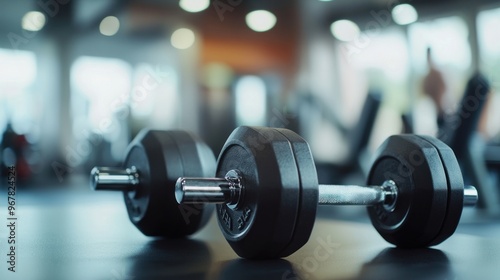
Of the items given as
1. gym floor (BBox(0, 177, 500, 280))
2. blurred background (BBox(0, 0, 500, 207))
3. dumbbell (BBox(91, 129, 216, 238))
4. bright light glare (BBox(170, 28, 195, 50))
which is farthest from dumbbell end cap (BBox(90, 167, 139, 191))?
bright light glare (BBox(170, 28, 195, 50))

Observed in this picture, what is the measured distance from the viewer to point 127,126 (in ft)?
20.7

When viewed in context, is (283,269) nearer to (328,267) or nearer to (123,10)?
(328,267)

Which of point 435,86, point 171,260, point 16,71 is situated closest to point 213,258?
point 171,260

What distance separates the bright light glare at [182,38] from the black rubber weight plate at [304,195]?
602 cm

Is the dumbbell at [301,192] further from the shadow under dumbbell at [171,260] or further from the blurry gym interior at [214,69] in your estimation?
the blurry gym interior at [214,69]

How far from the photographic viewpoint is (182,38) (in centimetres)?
680

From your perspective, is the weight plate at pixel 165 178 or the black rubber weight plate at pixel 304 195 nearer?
the black rubber weight plate at pixel 304 195

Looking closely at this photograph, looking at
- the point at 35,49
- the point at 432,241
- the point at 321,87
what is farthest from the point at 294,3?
the point at 432,241

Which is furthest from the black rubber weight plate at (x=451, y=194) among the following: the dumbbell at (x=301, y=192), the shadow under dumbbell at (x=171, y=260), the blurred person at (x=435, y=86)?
the blurred person at (x=435, y=86)

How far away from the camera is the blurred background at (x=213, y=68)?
5.15m

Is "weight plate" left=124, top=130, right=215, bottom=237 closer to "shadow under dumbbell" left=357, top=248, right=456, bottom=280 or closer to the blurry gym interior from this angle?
"shadow under dumbbell" left=357, top=248, right=456, bottom=280

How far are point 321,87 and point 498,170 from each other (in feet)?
11.4

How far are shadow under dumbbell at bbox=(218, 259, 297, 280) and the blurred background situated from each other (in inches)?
159

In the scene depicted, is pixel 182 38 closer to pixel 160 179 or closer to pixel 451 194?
pixel 160 179
